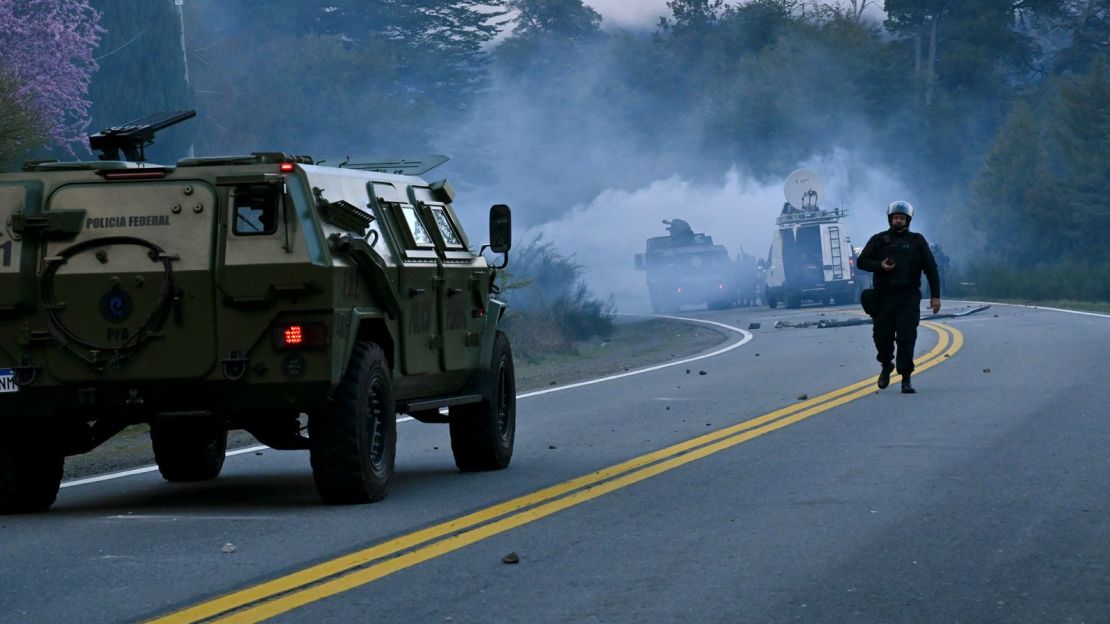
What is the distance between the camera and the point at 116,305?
10.2m

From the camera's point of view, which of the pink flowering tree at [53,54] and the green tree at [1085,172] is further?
the green tree at [1085,172]

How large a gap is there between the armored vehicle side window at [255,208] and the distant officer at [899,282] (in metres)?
9.89

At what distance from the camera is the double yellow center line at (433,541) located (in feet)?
24.4

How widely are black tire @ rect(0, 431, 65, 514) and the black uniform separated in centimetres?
1028

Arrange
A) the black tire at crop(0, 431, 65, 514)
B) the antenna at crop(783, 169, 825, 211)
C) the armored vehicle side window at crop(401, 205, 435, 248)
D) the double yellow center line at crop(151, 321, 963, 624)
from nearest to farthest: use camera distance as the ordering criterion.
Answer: the double yellow center line at crop(151, 321, 963, 624), the black tire at crop(0, 431, 65, 514), the armored vehicle side window at crop(401, 205, 435, 248), the antenna at crop(783, 169, 825, 211)

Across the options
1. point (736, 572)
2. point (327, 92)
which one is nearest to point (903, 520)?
point (736, 572)

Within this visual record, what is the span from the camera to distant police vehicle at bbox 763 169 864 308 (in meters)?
47.7

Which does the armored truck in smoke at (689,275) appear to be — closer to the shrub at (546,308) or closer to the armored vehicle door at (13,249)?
the shrub at (546,308)

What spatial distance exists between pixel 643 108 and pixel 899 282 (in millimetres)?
82735

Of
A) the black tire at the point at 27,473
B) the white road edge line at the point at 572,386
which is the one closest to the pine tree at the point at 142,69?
the white road edge line at the point at 572,386

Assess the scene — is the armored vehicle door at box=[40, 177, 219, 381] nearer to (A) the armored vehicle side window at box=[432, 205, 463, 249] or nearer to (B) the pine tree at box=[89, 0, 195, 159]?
(A) the armored vehicle side window at box=[432, 205, 463, 249]

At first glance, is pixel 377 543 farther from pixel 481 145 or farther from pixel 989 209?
pixel 481 145

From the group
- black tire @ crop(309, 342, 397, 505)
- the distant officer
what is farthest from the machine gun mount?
the distant officer

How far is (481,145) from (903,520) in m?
70.5
